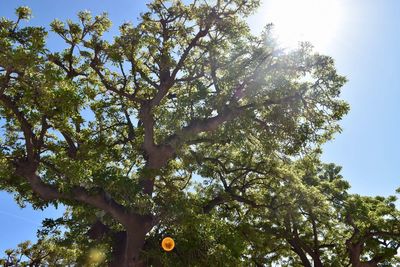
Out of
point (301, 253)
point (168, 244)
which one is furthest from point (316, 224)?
point (168, 244)

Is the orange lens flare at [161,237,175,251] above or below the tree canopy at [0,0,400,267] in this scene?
below

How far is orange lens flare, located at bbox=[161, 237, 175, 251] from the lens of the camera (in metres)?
13.9

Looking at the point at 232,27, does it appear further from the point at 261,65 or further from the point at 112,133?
the point at 112,133

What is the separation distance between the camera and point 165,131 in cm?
1620

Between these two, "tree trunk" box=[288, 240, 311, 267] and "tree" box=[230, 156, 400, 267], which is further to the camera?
"tree trunk" box=[288, 240, 311, 267]

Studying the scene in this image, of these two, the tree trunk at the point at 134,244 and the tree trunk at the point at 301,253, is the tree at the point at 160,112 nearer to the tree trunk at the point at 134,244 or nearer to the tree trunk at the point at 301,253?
the tree trunk at the point at 134,244

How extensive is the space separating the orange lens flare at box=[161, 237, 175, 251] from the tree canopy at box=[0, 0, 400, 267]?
0.26 metres

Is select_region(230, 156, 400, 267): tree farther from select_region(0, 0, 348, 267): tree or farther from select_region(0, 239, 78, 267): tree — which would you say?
select_region(0, 239, 78, 267): tree

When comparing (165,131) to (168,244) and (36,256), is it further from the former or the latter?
(36,256)

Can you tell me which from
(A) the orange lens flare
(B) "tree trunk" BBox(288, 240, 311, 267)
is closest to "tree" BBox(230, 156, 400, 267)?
(B) "tree trunk" BBox(288, 240, 311, 267)

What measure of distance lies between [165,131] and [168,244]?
4.89 meters

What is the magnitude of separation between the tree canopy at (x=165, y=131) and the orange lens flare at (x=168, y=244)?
26cm

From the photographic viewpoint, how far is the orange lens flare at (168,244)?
45.8ft

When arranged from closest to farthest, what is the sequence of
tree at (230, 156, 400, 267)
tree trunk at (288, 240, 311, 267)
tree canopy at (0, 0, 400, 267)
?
tree canopy at (0, 0, 400, 267), tree at (230, 156, 400, 267), tree trunk at (288, 240, 311, 267)
